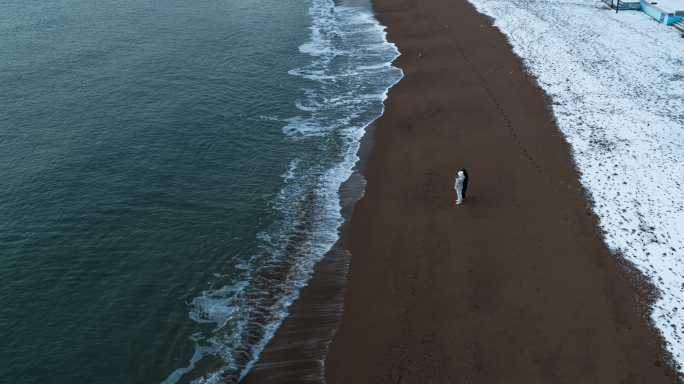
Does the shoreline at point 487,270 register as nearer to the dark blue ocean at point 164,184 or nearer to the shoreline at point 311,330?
the shoreline at point 311,330

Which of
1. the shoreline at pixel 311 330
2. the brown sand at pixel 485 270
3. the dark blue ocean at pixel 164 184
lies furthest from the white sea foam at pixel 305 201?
the brown sand at pixel 485 270

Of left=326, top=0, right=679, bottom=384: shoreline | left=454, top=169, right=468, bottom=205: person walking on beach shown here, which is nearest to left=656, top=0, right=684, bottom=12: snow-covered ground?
left=326, top=0, right=679, bottom=384: shoreline

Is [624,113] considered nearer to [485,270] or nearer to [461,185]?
[461,185]

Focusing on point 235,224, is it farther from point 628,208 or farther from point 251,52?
point 251,52

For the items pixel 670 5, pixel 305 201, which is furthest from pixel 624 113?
pixel 670 5

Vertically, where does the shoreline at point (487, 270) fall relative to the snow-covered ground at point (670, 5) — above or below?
below

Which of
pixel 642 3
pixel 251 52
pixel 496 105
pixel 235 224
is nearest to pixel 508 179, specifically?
pixel 496 105
